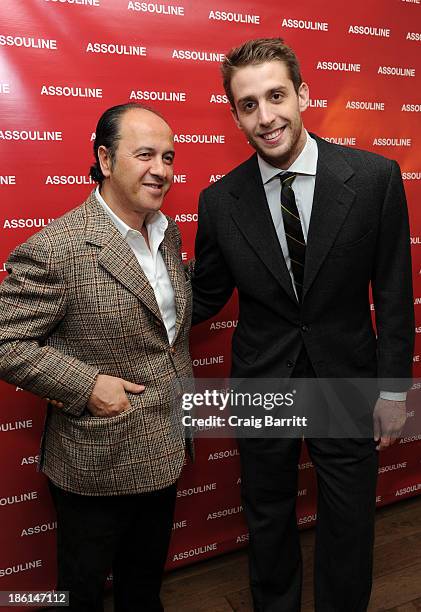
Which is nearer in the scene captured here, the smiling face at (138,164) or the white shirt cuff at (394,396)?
the smiling face at (138,164)

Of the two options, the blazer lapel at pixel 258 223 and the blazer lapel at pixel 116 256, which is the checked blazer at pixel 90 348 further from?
the blazer lapel at pixel 258 223

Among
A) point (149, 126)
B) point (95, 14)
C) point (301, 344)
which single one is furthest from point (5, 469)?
point (95, 14)

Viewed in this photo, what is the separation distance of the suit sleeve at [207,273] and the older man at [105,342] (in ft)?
0.58

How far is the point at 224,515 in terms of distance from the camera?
2.39 m

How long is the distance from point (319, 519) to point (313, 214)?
98 centimetres

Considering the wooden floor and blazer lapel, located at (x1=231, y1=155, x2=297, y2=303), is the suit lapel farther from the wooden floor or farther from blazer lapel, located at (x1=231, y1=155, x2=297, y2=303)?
the wooden floor

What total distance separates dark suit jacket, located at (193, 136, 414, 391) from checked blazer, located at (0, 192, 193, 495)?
0.88 ft

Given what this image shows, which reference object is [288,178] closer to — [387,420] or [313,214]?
[313,214]

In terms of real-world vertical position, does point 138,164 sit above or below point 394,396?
above

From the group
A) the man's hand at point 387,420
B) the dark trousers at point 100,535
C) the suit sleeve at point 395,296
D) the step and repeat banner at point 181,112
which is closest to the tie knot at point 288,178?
the suit sleeve at point 395,296

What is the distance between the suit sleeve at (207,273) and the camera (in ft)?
5.61

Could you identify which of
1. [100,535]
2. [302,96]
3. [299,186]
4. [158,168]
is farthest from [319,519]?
[302,96]

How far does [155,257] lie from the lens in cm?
155

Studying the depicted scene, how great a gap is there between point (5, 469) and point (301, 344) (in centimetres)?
117
